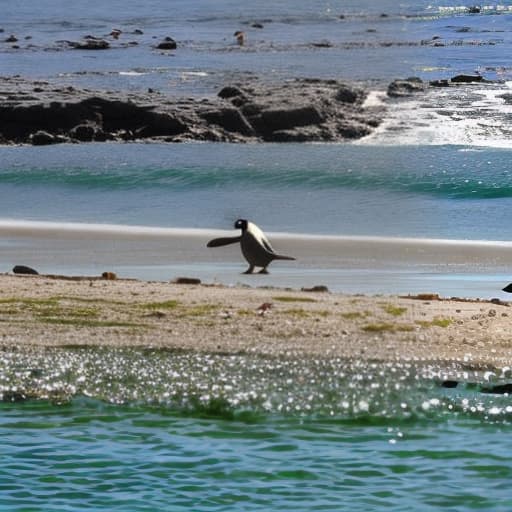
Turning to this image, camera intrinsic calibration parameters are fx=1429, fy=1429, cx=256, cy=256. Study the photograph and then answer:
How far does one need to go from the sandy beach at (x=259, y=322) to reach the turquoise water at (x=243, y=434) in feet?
0.86

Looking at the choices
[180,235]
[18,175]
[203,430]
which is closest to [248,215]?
[180,235]

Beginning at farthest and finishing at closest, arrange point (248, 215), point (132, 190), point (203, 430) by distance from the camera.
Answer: point (132, 190) → point (248, 215) → point (203, 430)

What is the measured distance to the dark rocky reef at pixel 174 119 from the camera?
2155cm

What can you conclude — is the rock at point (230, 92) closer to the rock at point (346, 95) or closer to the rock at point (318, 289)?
the rock at point (346, 95)

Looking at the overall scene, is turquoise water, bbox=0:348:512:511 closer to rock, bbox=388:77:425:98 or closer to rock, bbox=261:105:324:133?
rock, bbox=261:105:324:133

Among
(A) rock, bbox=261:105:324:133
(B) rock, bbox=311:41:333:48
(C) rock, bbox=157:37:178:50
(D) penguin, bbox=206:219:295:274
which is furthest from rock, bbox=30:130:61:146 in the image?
(B) rock, bbox=311:41:333:48

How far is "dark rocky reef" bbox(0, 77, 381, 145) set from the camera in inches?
848

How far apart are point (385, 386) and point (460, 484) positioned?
148cm

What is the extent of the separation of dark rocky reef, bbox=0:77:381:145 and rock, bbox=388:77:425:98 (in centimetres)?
255

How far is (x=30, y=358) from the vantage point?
923 centimetres

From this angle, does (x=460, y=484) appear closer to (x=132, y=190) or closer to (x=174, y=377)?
(x=174, y=377)

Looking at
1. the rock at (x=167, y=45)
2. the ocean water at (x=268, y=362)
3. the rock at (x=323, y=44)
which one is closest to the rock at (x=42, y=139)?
the ocean water at (x=268, y=362)

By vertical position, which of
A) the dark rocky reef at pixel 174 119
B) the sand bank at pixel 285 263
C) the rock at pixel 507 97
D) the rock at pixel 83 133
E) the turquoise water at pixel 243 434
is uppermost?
the rock at pixel 507 97

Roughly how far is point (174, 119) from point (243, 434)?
1429 centimetres
